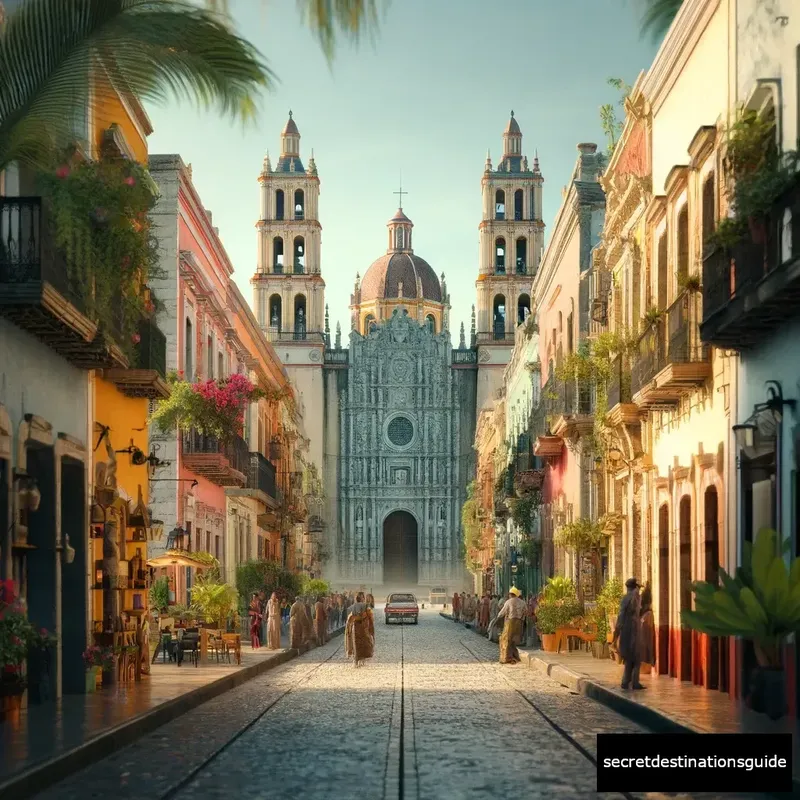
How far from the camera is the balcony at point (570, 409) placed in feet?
115

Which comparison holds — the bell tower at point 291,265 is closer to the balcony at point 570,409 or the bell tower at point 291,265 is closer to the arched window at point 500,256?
the arched window at point 500,256

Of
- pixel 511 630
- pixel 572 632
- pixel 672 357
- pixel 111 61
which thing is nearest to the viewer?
pixel 111 61

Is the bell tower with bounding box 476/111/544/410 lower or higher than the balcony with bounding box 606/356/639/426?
higher

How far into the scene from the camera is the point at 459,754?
1477cm

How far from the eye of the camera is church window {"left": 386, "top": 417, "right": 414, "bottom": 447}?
110688mm

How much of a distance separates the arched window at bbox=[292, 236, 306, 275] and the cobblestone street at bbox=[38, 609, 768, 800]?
77.8 metres

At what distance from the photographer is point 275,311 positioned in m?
104

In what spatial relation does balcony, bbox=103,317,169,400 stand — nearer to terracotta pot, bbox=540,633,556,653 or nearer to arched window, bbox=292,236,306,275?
terracotta pot, bbox=540,633,556,653

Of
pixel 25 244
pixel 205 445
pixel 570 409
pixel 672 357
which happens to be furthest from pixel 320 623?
pixel 25 244

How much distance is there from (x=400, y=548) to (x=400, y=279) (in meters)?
21.1

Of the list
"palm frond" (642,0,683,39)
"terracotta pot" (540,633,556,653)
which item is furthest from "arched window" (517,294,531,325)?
"palm frond" (642,0,683,39)

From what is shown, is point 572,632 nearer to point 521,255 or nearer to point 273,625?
point 273,625

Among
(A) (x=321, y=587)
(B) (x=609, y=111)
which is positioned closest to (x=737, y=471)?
(B) (x=609, y=111)

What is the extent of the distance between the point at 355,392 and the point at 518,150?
1872cm
